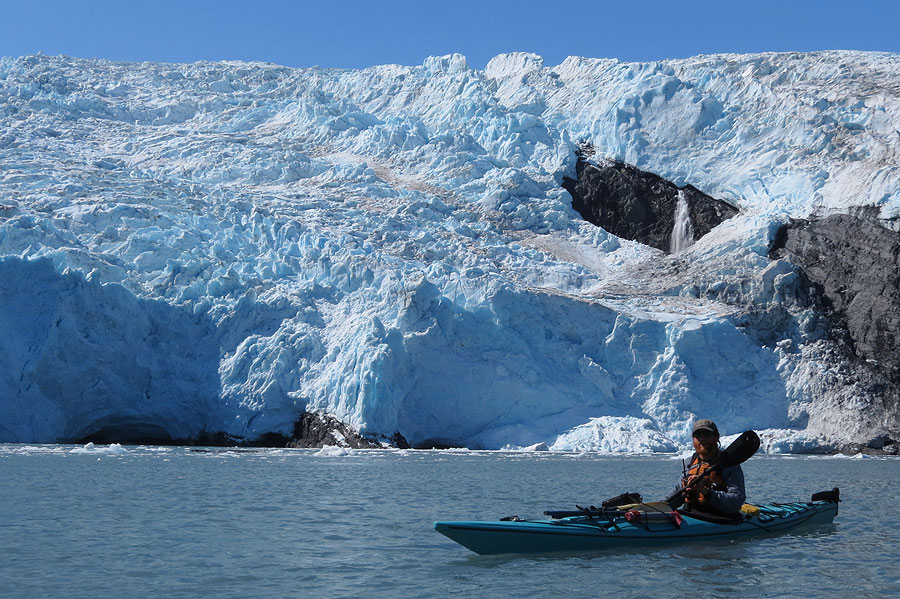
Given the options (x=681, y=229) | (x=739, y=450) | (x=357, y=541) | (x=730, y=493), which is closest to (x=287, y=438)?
(x=681, y=229)

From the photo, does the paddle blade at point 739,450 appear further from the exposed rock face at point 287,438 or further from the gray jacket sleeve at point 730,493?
the exposed rock face at point 287,438

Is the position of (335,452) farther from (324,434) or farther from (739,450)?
(739,450)

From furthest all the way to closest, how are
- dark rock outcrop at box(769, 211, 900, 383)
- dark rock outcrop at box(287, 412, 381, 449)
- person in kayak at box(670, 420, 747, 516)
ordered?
dark rock outcrop at box(769, 211, 900, 383) → dark rock outcrop at box(287, 412, 381, 449) → person in kayak at box(670, 420, 747, 516)

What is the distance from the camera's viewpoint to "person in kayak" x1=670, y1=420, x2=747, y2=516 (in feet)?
33.1

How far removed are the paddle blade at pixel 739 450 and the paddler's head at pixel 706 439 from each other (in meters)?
0.12

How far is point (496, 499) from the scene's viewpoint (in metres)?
14.5

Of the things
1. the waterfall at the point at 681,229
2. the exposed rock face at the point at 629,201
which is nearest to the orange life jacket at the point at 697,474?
the waterfall at the point at 681,229

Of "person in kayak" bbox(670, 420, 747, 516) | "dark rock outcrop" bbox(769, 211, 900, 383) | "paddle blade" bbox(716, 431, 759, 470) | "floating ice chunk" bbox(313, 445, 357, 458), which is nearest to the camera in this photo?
"paddle blade" bbox(716, 431, 759, 470)

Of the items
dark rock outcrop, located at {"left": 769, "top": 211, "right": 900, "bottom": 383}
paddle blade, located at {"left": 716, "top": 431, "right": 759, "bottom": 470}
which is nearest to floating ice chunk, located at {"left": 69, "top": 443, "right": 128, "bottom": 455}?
paddle blade, located at {"left": 716, "top": 431, "right": 759, "bottom": 470}

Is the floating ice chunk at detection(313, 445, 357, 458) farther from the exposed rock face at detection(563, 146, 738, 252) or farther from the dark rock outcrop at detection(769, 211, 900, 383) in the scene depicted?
the exposed rock face at detection(563, 146, 738, 252)

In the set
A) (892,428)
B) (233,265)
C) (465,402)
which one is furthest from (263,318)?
(892,428)

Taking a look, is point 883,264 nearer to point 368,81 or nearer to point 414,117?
point 414,117

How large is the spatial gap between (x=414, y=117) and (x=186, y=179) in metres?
11.4

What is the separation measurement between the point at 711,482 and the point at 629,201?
1244 inches
